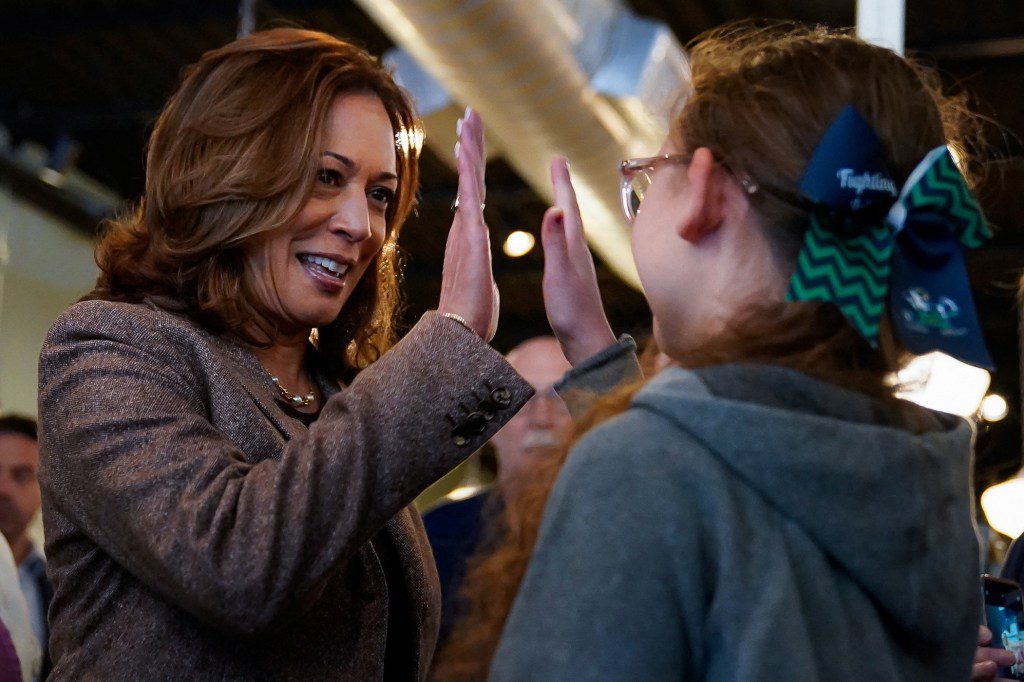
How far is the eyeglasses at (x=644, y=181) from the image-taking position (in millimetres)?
1188

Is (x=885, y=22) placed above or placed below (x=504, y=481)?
above

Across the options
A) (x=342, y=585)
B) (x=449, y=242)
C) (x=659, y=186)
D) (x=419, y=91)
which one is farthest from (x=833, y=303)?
(x=419, y=91)

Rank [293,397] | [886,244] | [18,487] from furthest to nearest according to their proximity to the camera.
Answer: [18,487]
[293,397]
[886,244]

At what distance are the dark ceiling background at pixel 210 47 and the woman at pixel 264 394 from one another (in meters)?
3.02

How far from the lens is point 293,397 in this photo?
1749mm

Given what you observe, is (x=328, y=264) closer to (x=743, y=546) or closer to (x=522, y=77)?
(x=743, y=546)

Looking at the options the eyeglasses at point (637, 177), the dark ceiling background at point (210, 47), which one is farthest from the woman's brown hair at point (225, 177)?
the dark ceiling background at point (210, 47)

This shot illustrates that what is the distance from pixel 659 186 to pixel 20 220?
771 centimetres

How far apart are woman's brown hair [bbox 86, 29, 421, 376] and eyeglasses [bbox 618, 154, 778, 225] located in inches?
19.7

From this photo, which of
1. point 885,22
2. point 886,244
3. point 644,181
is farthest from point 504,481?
point 885,22

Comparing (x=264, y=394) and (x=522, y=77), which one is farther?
(x=522, y=77)

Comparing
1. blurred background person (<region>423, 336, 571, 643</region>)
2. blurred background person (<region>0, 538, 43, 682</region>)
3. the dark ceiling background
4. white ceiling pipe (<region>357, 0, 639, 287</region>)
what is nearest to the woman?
blurred background person (<region>423, 336, 571, 643</region>)

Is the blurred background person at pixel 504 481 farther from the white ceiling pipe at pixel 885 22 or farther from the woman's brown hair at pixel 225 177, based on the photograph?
the white ceiling pipe at pixel 885 22

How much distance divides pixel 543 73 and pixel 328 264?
8.58 feet
